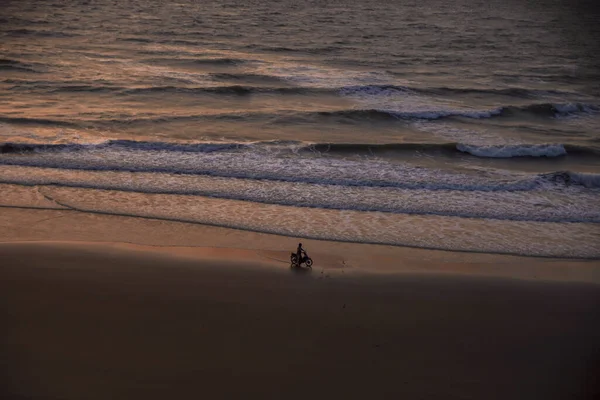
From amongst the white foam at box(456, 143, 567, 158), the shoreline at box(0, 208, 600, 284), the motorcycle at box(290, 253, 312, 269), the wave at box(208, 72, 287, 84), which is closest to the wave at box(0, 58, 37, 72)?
the wave at box(208, 72, 287, 84)

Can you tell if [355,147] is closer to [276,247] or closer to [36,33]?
[276,247]

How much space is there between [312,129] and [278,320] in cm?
1227

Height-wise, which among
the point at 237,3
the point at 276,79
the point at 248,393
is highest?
the point at 237,3

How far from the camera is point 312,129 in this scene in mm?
20703

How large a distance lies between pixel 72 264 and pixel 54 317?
73.0 inches

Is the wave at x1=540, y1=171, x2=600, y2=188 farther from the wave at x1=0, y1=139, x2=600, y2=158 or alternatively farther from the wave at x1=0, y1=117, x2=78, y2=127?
the wave at x1=0, y1=117, x2=78, y2=127

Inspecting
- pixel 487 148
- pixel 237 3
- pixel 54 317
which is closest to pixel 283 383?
pixel 54 317

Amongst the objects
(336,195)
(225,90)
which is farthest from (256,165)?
(225,90)

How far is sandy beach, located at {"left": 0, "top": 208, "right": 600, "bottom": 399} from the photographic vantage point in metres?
7.76

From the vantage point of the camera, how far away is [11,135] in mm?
18469

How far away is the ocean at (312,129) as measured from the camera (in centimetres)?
1385

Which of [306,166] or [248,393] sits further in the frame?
[306,166]

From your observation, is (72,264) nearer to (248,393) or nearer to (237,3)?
(248,393)

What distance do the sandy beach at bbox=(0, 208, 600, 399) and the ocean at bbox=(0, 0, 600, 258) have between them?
4.67 ft
